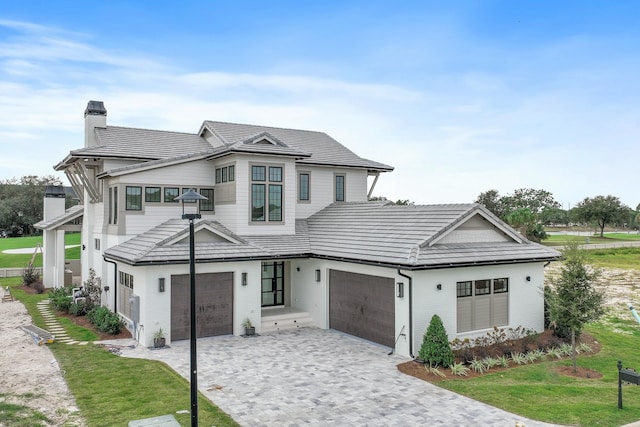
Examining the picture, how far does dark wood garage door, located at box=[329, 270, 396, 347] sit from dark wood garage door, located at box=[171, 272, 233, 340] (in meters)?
3.99

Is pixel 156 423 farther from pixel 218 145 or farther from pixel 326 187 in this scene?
pixel 326 187

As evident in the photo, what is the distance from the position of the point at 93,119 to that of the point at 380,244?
625 inches

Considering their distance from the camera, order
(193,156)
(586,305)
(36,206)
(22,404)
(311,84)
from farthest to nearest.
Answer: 1. (36,206)
2. (311,84)
3. (193,156)
4. (586,305)
5. (22,404)

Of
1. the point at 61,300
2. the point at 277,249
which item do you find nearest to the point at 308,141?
the point at 277,249

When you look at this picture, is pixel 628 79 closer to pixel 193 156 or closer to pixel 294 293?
pixel 294 293

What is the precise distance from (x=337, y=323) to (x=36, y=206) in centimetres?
7387

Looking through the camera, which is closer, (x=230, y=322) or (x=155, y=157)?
(x=230, y=322)

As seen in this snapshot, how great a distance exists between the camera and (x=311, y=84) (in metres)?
26.4

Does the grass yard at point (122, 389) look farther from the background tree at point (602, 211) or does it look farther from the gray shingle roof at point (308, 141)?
the background tree at point (602, 211)

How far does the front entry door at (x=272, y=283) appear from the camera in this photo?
65.9 ft

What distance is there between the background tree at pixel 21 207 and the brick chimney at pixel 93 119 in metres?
59.3

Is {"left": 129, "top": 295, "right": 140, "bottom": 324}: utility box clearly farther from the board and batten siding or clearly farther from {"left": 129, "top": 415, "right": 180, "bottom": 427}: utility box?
the board and batten siding

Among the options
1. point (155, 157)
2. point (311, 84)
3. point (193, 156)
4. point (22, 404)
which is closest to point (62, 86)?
point (155, 157)

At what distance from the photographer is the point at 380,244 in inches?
632
